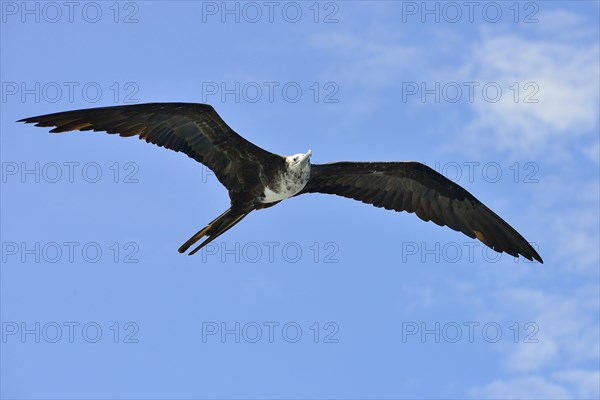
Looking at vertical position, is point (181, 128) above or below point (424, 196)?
above

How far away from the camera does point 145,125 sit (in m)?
14.6

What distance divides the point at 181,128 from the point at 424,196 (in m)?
4.18

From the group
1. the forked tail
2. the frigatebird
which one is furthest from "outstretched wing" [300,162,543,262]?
the forked tail

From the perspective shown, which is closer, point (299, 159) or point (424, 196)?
point (299, 159)

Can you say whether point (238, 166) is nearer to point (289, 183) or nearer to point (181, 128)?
point (289, 183)

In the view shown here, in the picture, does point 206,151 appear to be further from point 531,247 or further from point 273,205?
point 531,247

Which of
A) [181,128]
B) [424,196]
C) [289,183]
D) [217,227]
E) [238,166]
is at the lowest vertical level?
[217,227]

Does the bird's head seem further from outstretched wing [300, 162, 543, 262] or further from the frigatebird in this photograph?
outstretched wing [300, 162, 543, 262]

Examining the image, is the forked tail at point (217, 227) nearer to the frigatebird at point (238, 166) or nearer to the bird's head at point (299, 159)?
the frigatebird at point (238, 166)

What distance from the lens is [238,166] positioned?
15.0 m

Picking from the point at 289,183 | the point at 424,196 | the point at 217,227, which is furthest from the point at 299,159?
the point at 424,196

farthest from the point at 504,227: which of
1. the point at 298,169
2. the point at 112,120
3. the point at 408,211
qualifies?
the point at 112,120

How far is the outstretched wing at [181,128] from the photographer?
1438 cm

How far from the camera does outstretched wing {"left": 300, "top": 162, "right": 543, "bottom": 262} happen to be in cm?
1600
